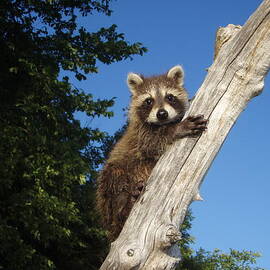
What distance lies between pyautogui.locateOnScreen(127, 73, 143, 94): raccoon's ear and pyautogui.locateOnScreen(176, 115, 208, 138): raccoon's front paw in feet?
7.49

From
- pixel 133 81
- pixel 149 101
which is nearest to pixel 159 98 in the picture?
pixel 149 101

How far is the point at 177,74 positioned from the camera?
5.80 meters

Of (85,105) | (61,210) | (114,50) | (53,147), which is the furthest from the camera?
(114,50)

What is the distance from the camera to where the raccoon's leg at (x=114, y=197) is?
4.44m

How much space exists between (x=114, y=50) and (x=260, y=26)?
1012cm

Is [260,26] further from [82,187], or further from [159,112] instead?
Answer: [82,187]

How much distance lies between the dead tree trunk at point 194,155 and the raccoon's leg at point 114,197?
0.83 metres

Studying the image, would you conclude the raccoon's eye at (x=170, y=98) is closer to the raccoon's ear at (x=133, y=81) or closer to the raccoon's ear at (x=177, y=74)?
the raccoon's ear at (x=177, y=74)

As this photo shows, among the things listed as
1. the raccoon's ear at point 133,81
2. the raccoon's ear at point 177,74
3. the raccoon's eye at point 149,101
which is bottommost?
the raccoon's eye at point 149,101

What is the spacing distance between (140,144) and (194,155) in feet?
4.64

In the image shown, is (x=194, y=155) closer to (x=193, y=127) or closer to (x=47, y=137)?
(x=193, y=127)

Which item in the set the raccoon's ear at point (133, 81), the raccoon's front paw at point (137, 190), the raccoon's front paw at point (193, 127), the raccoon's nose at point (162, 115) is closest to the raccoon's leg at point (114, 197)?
the raccoon's front paw at point (137, 190)

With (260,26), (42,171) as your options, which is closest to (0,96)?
(42,171)

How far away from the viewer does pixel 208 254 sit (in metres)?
18.6
